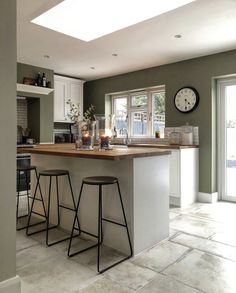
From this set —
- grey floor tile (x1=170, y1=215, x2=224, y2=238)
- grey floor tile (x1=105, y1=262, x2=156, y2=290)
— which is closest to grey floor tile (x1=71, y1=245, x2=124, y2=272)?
grey floor tile (x1=105, y1=262, x2=156, y2=290)

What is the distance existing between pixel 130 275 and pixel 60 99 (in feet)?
14.6

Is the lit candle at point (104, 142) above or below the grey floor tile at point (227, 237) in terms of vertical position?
above

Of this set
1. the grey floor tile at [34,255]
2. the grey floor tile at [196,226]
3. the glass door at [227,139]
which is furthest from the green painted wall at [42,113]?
the glass door at [227,139]

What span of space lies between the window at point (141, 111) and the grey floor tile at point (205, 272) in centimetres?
329

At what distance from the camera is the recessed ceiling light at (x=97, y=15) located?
2.74 meters

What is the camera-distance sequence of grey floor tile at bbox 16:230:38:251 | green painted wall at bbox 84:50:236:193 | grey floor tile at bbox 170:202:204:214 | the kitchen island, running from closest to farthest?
the kitchen island, grey floor tile at bbox 16:230:38:251, grey floor tile at bbox 170:202:204:214, green painted wall at bbox 84:50:236:193

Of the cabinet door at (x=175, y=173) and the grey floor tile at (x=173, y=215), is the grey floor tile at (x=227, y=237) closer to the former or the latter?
the grey floor tile at (x=173, y=215)

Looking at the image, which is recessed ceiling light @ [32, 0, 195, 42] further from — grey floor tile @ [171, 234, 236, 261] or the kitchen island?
grey floor tile @ [171, 234, 236, 261]

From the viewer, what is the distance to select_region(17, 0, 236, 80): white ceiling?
2838mm

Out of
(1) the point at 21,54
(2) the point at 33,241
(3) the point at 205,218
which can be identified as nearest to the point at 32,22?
(1) the point at 21,54

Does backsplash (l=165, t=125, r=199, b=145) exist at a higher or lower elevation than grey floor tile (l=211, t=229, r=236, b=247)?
higher

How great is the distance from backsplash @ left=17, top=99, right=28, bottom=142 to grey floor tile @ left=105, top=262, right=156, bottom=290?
405cm

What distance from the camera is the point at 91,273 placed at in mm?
2092

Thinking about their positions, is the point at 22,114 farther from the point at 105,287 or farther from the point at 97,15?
the point at 105,287
